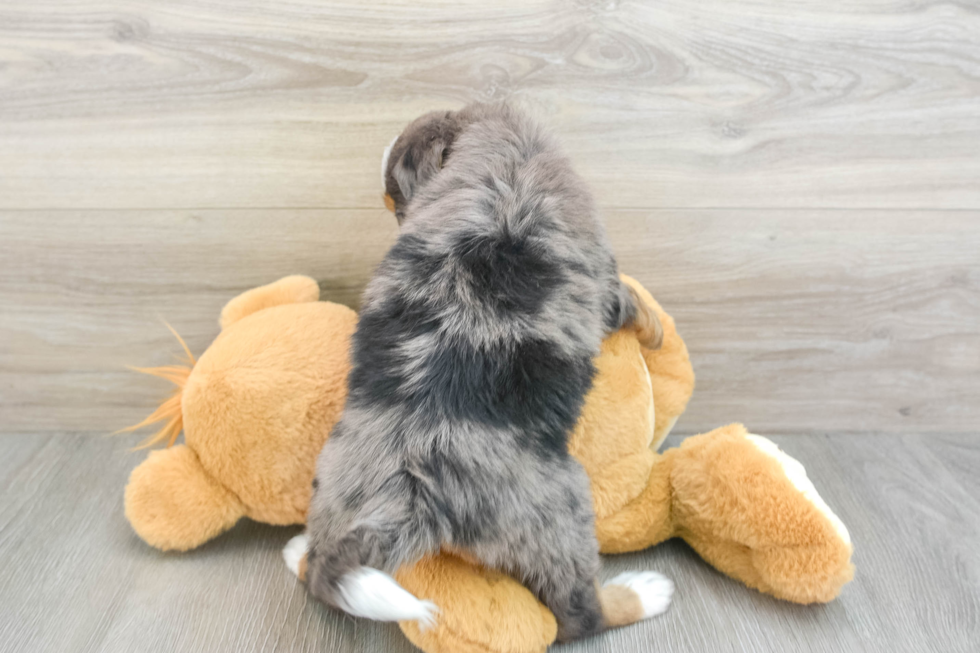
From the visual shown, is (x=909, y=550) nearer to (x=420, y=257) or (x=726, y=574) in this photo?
(x=726, y=574)

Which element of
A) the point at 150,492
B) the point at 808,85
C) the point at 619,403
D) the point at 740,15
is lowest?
the point at 150,492

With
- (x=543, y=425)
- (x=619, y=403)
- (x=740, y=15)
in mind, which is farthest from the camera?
(x=740, y=15)

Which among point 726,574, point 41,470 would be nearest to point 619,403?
point 726,574

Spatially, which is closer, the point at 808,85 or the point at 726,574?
the point at 726,574

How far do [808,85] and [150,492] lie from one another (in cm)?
127

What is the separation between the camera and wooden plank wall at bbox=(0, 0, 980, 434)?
1.06 m

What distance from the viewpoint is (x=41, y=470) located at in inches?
47.6

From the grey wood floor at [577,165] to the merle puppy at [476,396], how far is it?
26 cm

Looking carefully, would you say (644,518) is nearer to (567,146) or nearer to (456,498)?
(456,498)

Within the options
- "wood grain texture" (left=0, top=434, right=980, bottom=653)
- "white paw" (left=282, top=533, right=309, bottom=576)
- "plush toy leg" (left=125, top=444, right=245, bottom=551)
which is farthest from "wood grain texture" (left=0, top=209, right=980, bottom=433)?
"white paw" (left=282, top=533, right=309, bottom=576)

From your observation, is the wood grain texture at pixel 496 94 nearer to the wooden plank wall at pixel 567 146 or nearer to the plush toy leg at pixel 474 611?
the wooden plank wall at pixel 567 146

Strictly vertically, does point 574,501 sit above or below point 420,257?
below

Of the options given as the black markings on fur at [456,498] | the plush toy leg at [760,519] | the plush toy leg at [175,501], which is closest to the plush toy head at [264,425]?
the plush toy leg at [175,501]

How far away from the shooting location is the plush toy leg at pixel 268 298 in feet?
3.54
